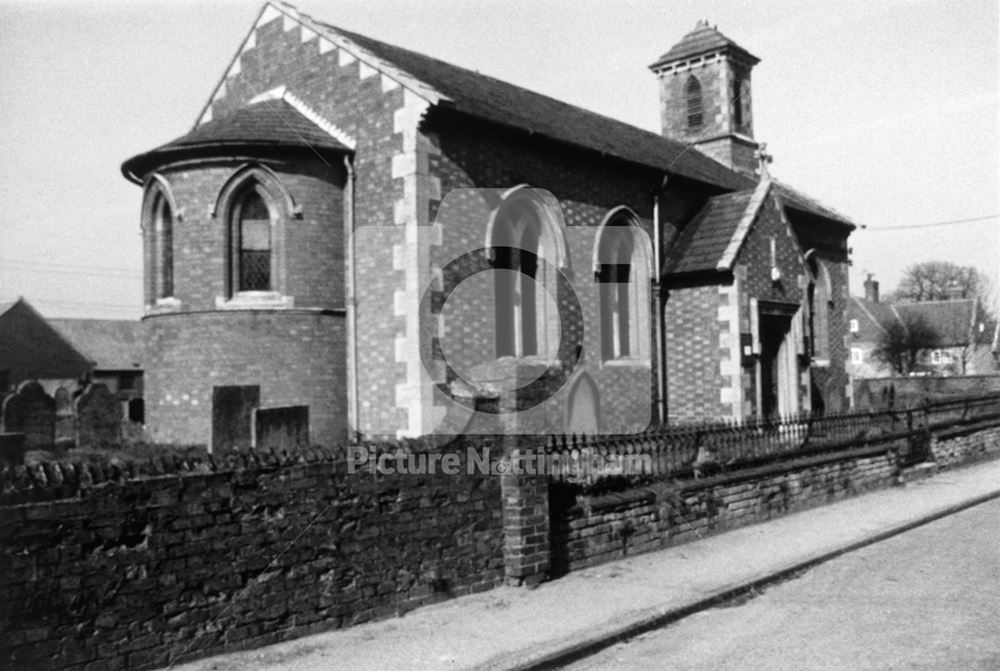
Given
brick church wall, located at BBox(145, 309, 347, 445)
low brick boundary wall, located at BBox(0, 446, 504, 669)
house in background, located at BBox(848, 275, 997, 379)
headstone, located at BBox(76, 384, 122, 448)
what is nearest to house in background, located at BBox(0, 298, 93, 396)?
headstone, located at BBox(76, 384, 122, 448)

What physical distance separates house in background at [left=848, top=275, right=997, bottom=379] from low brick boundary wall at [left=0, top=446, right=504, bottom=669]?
58.4 meters

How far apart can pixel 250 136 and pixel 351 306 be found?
3.45 meters

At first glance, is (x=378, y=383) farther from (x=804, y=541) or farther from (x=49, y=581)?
(x=49, y=581)

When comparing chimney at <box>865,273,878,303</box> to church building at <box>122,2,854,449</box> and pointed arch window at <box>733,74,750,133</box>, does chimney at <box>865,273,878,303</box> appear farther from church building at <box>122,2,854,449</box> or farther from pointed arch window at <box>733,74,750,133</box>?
church building at <box>122,2,854,449</box>

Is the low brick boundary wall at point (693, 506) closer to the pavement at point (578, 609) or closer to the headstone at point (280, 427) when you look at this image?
Answer: the pavement at point (578, 609)

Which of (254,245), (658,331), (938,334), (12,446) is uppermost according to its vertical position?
(938,334)

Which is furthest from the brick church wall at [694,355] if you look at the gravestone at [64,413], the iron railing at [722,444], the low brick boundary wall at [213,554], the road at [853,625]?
the gravestone at [64,413]

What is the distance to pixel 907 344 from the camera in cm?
5706

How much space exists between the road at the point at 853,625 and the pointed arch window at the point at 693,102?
21.9 m

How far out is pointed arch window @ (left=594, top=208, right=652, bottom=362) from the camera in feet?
62.6

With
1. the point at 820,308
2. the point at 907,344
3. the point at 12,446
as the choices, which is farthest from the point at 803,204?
the point at 907,344

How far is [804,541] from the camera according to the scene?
1096cm

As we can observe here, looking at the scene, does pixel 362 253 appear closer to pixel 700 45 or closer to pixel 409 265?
pixel 409 265

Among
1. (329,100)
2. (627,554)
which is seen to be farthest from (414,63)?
(627,554)
